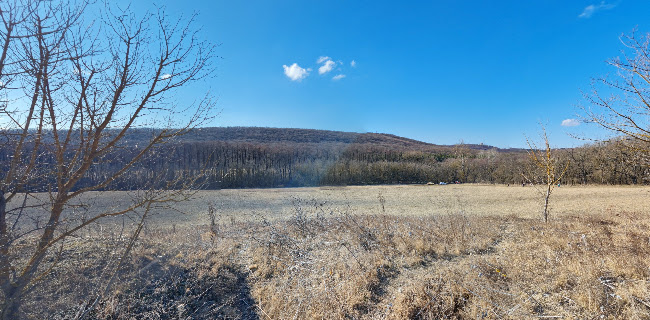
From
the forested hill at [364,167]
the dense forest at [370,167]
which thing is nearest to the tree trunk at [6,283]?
the dense forest at [370,167]

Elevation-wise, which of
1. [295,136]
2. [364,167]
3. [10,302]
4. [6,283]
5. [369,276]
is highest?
[295,136]

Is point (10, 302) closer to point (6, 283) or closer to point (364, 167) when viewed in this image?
point (6, 283)

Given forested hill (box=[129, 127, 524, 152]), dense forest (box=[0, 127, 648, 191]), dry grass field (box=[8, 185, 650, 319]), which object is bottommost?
dry grass field (box=[8, 185, 650, 319])

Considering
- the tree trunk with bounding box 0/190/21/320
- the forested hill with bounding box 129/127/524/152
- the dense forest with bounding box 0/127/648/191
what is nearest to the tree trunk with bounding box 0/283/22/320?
the tree trunk with bounding box 0/190/21/320

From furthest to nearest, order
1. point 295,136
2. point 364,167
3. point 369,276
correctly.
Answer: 1. point 295,136
2. point 364,167
3. point 369,276

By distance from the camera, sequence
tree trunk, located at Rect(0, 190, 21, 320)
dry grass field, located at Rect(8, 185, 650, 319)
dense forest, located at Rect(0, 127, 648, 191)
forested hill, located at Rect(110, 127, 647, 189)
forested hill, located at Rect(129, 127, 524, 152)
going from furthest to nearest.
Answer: forested hill, located at Rect(129, 127, 524, 152) < forested hill, located at Rect(110, 127, 647, 189) < dense forest, located at Rect(0, 127, 648, 191) < dry grass field, located at Rect(8, 185, 650, 319) < tree trunk, located at Rect(0, 190, 21, 320)

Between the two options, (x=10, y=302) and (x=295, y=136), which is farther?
(x=295, y=136)

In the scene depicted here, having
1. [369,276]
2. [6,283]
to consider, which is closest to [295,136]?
[369,276]

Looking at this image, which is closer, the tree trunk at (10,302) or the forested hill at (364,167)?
the tree trunk at (10,302)

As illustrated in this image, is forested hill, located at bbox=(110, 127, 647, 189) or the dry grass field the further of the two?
forested hill, located at bbox=(110, 127, 647, 189)

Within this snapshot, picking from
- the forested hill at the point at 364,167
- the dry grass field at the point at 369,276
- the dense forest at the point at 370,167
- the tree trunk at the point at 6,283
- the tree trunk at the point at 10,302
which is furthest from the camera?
the forested hill at the point at 364,167

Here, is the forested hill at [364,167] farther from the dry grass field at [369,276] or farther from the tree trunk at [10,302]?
the tree trunk at [10,302]

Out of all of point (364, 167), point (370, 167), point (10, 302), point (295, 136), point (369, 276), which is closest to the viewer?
point (10, 302)

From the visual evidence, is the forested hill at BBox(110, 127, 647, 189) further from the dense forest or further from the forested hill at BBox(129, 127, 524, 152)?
the forested hill at BBox(129, 127, 524, 152)
